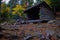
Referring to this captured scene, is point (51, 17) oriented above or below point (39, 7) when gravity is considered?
below

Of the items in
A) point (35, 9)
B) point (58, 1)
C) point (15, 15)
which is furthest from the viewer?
point (15, 15)

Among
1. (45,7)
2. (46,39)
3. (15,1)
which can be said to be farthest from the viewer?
(15,1)

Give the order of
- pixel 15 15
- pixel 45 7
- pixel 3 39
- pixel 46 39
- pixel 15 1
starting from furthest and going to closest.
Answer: pixel 15 1 → pixel 15 15 → pixel 45 7 → pixel 3 39 → pixel 46 39

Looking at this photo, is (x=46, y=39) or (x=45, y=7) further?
(x=45, y=7)

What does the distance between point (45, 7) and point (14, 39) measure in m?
19.7

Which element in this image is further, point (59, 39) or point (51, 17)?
point (51, 17)

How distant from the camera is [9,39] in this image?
33.4ft

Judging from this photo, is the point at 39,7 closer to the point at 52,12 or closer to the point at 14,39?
the point at 52,12

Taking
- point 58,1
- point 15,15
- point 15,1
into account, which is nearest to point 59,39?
point 58,1

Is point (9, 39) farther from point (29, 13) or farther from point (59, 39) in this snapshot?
point (29, 13)

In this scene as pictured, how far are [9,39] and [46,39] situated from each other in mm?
2157

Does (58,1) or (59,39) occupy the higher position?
(58,1)

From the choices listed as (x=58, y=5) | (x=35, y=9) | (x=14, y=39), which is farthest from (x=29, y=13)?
(x=14, y=39)

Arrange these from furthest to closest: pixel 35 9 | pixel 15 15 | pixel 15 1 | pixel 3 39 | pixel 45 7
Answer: pixel 15 1, pixel 15 15, pixel 35 9, pixel 45 7, pixel 3 39
